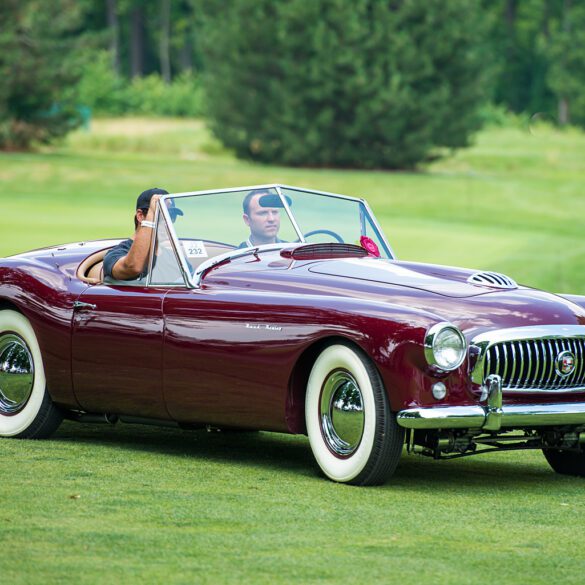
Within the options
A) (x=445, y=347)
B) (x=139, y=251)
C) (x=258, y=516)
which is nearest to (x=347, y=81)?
(x=139, y=251)

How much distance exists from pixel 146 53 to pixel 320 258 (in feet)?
289

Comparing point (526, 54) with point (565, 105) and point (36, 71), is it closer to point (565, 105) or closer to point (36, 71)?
point (565, 105)

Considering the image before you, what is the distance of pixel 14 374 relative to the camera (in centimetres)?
818

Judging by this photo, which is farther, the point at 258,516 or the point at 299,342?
the point at 299,342

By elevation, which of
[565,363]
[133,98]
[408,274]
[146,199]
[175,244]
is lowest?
[133,98]

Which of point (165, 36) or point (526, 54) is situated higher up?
point (165, 36)

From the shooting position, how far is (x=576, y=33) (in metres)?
66.3

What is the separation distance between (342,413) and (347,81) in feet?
127

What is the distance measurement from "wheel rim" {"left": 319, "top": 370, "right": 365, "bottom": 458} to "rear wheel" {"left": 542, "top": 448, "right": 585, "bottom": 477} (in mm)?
1427

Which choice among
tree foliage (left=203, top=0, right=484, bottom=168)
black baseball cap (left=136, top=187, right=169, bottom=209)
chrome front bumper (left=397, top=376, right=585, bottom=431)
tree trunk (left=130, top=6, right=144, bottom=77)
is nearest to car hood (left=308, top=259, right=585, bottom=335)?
chrome front bumper (left=397, top=376, right=585, bottom=431)

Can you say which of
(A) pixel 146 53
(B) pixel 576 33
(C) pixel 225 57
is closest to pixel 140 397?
(C) pixel 225 57

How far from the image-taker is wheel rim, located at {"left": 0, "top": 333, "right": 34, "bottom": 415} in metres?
8.09

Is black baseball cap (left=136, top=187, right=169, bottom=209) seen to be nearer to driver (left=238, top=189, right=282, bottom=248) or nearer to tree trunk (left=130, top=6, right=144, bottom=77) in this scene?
driver (left=238, top=189, right=282, bottom=248)

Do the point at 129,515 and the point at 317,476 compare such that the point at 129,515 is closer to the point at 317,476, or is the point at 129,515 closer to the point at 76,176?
the point at 317,476
